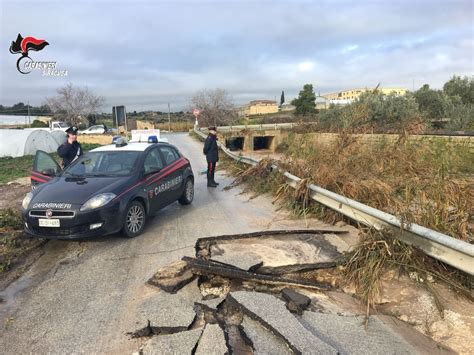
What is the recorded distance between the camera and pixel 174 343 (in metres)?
3.29

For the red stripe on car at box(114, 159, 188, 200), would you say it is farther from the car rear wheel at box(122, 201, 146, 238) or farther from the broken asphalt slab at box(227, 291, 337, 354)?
the broken asphalt slab at box(227, 291, 337, 354)

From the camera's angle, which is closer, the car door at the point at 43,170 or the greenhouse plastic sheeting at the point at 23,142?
the car door at the point at 43,170

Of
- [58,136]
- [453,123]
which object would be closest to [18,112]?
[58,136]

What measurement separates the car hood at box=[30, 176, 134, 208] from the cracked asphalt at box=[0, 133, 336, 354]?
A: 798 millimetres

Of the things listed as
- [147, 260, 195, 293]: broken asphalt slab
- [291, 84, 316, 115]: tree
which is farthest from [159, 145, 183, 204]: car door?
[291, 84, 316, 115]: tree

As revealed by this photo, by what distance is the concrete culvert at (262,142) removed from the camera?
35731 mm

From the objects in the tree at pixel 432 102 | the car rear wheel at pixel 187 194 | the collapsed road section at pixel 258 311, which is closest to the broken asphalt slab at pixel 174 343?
the collapsed road section at pixel 258 311

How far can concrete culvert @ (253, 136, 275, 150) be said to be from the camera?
1407 inches

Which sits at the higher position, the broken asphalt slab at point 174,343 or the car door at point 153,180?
the car door at point 153,180

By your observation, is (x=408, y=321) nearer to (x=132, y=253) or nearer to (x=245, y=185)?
(x=132, y=253)

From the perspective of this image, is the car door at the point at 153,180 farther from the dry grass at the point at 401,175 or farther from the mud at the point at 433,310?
the mud at the point at 433,310

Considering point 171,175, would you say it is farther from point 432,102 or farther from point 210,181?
point 432,102

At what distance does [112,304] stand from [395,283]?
3095mm

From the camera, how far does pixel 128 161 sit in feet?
23.8
